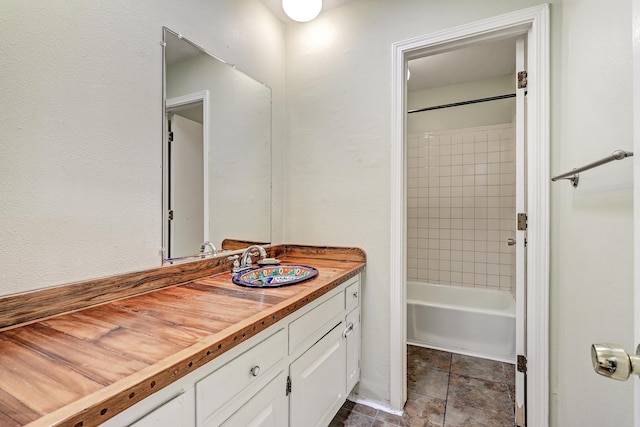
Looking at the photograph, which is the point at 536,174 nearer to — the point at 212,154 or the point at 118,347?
the point at 212,154

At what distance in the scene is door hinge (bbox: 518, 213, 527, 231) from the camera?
147 centimetres

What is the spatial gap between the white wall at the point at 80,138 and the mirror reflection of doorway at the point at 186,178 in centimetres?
8

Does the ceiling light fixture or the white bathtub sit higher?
the ceiling light fixture

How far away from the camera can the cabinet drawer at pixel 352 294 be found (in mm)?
1513

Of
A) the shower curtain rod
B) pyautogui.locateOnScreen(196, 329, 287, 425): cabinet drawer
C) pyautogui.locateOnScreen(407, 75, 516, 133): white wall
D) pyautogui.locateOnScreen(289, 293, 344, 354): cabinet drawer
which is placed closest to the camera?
pyautogui.locateOnScreen(196, 329, 287, 425): cabinet drawer

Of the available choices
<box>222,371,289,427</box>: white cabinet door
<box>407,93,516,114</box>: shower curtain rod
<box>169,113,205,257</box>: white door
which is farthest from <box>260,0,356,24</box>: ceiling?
<box>222,371,289,427</box>: white cabinet door

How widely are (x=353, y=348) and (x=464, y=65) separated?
8.18 ft

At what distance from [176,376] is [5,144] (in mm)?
789

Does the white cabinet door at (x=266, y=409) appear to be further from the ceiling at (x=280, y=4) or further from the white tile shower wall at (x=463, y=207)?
the white tile shower wall at (x=463, y=207)

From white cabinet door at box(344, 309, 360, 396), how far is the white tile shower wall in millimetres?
1706

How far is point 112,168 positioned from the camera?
3.34ft

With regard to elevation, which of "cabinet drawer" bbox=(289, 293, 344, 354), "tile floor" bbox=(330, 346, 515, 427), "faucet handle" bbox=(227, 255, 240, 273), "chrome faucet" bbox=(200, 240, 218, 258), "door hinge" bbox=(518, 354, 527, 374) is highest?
"chrome faucet" bbox=(200, 240, 218, 258)

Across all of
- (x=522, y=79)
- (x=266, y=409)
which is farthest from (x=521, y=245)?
(x=266, y=409)

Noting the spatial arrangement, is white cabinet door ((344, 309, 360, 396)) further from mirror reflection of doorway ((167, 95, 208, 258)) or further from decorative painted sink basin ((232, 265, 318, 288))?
mirror reflection of doorway ((167, 95, 208, 258))
